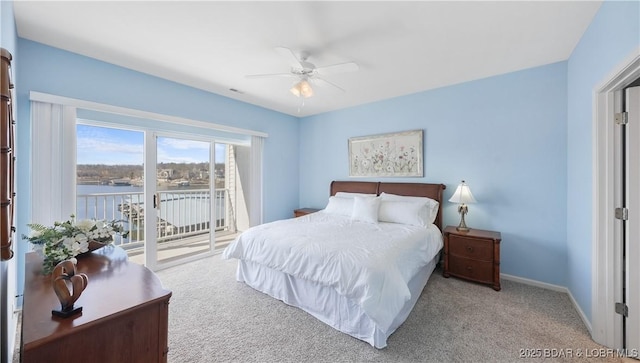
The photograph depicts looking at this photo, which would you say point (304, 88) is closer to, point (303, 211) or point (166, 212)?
point (303, 211)

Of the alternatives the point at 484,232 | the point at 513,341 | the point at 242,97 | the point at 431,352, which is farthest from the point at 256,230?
the point at 484,232

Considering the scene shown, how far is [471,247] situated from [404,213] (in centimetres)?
85

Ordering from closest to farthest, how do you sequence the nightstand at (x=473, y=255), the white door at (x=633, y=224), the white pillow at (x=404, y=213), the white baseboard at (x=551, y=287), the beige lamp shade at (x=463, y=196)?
the white door at (x=633, y=224) → the white baseboard at (x=551, y=287) → the nightstand at (x=473, y=255) → the beige lamp shade at (x=463, y=196) → the white pillow at (x=404, y=213)

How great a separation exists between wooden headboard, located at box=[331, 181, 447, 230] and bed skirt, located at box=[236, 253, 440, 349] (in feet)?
3.32

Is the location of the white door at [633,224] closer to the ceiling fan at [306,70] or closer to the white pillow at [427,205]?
→ the white pillow at [427,205]

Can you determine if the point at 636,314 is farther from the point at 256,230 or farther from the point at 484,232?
the point at 256,230

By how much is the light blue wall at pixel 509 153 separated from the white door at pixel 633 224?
1056mm

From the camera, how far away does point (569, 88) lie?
2703mm

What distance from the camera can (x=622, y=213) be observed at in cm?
186

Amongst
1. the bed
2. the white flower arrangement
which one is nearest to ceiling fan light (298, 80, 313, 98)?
the bed

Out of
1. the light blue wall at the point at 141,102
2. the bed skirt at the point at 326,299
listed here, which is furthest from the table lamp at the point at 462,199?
the light blue wall at the point at 141,102

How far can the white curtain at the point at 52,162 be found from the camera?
7.95ft

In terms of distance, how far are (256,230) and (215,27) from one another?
2072 millimetres

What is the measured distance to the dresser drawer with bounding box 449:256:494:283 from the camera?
2881 mm
